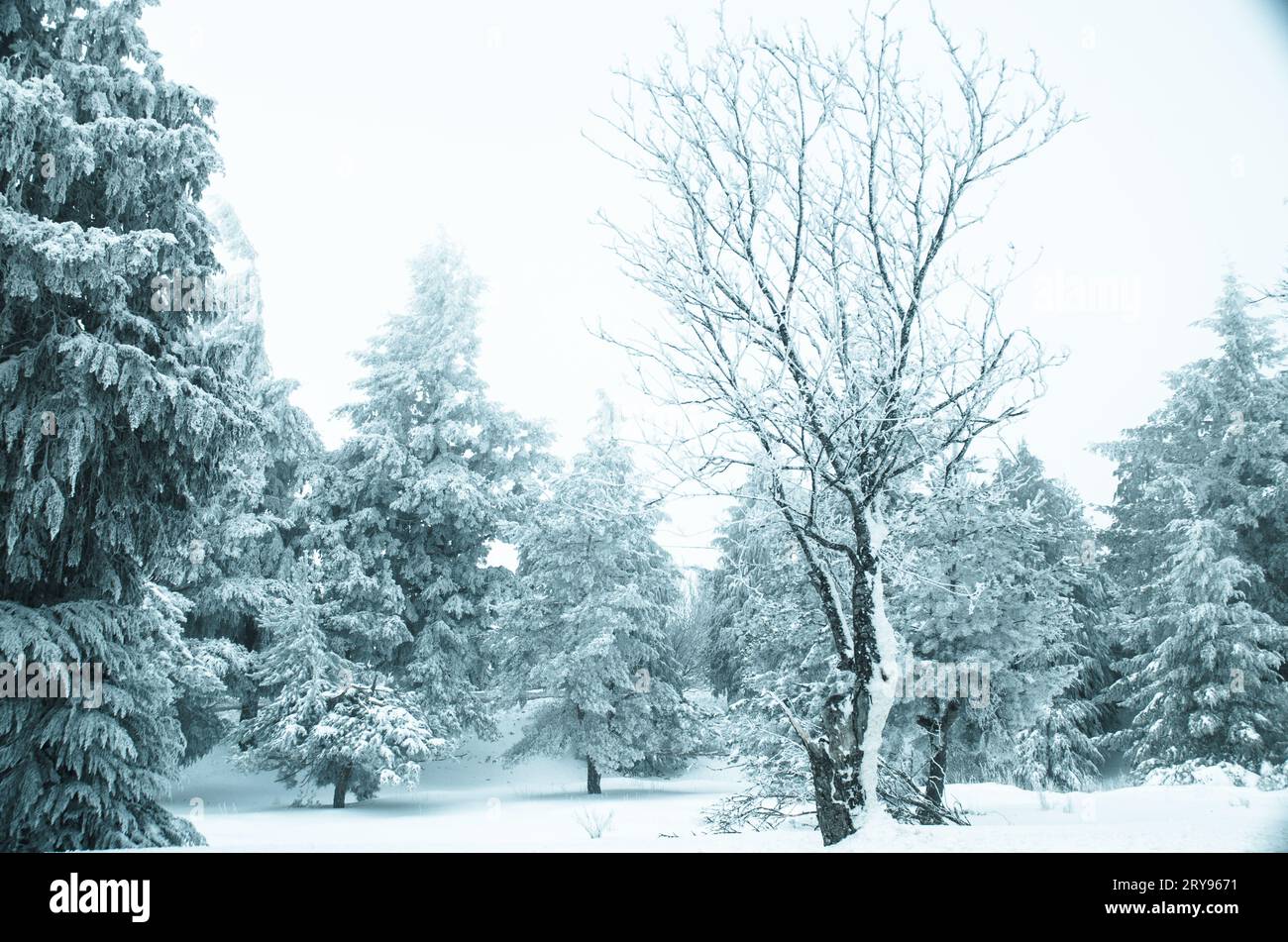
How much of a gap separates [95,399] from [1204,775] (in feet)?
58.9

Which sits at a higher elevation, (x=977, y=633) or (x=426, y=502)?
(x=426, y=502)

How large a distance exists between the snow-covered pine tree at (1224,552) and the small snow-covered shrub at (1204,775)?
2.80 feet

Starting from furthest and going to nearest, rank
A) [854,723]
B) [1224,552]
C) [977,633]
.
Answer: [1224,552] → [977,633] → [854,723]

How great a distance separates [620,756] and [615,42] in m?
16.7

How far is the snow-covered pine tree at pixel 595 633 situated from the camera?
19.5 meters

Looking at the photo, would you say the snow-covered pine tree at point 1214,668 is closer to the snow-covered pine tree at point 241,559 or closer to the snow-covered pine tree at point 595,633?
the snow-covered pine tree at point 595,633

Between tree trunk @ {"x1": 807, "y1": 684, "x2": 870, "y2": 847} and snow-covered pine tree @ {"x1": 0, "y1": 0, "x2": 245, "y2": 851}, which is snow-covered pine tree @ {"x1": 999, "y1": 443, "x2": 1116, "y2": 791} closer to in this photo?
tree trunk @ {"x1": 807, "y1": 684, "x2": 870, "y2": 847}

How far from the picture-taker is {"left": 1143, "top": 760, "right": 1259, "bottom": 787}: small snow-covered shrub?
1347 centimetres

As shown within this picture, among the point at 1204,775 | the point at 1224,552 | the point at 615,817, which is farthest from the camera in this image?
the point at 1224,552

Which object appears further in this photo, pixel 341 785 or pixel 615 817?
pixel 341 785

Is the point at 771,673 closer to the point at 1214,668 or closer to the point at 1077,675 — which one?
the point at 1214,668

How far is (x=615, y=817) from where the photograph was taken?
15.0m

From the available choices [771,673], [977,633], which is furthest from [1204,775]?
[771,673]
